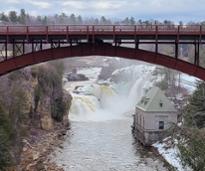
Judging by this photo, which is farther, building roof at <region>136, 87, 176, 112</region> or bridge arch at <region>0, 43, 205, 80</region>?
building roof at <region>136, 87, 176, 112</region>

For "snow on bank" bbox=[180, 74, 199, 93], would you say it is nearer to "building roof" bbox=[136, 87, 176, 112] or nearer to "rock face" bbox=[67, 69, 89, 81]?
"rock face" bbox=[67, 69, 89, 81]

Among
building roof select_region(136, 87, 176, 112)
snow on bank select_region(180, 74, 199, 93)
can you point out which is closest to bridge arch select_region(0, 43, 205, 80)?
building roof select_region(136, 87, 176, 112)

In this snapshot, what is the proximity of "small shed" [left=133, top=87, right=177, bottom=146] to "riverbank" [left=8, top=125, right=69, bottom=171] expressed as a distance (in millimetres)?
9302

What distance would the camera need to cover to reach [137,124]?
70.6 metres

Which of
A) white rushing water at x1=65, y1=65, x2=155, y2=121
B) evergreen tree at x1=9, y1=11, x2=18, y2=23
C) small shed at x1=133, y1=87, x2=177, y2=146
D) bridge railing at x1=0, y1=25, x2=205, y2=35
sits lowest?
white rushing water at x1=65, y1=65, x2=155, y2=121

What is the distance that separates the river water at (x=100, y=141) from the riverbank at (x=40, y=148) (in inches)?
36.8

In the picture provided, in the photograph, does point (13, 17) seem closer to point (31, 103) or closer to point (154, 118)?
point (31, 103)

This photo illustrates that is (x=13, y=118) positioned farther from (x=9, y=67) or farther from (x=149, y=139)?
(x=149, y=139)

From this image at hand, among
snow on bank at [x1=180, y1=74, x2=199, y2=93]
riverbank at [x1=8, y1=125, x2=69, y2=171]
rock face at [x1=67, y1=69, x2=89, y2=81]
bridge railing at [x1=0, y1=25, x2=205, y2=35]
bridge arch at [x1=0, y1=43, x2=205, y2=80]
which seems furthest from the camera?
rock face at [x1=67, y1=69, x2=89, y2=81]

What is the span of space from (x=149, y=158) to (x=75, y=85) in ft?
206

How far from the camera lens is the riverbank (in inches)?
2044

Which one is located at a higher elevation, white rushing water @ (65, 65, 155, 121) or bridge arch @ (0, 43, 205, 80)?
bridge arch @ (0, 43, 205, 80)

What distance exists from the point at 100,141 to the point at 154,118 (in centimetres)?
705

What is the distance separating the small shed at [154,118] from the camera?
66.2 metres
